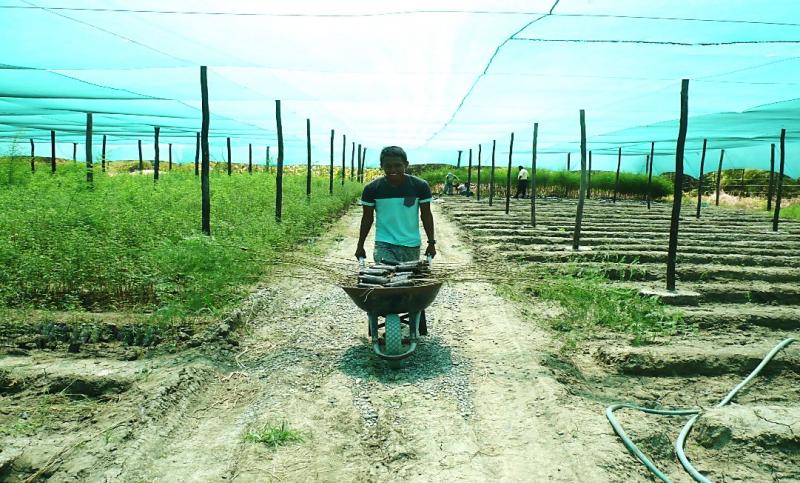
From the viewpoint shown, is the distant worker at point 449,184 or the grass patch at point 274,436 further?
the distant worker at point 449,184

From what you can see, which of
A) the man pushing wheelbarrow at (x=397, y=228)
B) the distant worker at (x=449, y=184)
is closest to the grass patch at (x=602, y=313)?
the man pushing wheelbarrow at (x=397, y=228)

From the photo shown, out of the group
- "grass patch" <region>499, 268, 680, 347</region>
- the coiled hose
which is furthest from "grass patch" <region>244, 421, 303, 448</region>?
"grass patch" <region>499, 268, 680, 347</region>

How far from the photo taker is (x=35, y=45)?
5.85 metres

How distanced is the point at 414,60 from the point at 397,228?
282cm

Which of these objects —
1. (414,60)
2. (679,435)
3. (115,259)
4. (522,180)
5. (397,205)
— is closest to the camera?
(679,435)

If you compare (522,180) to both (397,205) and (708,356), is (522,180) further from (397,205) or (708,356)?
(397,205)

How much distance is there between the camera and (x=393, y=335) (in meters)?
4.15

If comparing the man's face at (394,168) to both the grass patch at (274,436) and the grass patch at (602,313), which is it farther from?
the grass patch at (274,436)

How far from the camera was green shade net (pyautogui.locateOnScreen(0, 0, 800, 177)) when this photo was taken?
4781 millimetres

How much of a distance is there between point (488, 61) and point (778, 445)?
4754 mm

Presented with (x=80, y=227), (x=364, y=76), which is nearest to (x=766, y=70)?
(x=364, y=76)

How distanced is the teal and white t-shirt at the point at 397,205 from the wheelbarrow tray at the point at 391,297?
59 centimetres

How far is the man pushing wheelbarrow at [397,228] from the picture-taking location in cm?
412

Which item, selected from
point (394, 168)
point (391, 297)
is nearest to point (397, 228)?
point (394, 168)
